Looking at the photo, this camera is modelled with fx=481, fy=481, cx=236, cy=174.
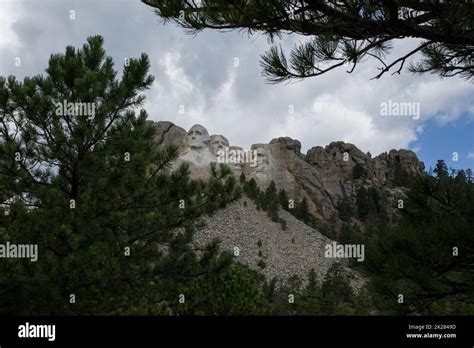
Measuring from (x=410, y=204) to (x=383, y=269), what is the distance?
5.06 feet

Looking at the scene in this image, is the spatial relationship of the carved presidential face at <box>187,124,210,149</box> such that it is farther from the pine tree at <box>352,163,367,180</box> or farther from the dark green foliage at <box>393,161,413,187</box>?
the dark green foliage at <box>393,161,413,187</box>

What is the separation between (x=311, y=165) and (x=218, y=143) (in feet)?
46.0

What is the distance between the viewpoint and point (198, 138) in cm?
5059

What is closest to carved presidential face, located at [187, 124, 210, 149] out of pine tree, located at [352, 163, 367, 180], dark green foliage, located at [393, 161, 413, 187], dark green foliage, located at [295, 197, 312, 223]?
dark green foliage, located at [295, 197, 312, 223]

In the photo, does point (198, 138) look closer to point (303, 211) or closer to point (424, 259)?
point (303, 211)

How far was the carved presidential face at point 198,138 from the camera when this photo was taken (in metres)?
50.4

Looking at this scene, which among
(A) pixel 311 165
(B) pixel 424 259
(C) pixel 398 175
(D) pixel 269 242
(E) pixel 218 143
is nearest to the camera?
(B) pixel 424 259

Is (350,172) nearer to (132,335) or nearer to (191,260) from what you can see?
(191,260)

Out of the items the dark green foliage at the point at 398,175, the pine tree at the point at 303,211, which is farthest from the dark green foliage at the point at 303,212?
the dark green foliage at the point at 398,175

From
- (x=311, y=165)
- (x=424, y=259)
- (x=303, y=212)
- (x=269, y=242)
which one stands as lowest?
(x=269, y=242)

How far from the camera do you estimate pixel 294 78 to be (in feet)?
15.4

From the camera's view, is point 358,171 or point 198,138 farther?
point 358,171

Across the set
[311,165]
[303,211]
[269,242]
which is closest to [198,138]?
[303,211]

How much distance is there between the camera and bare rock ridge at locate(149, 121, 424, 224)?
52.3m
